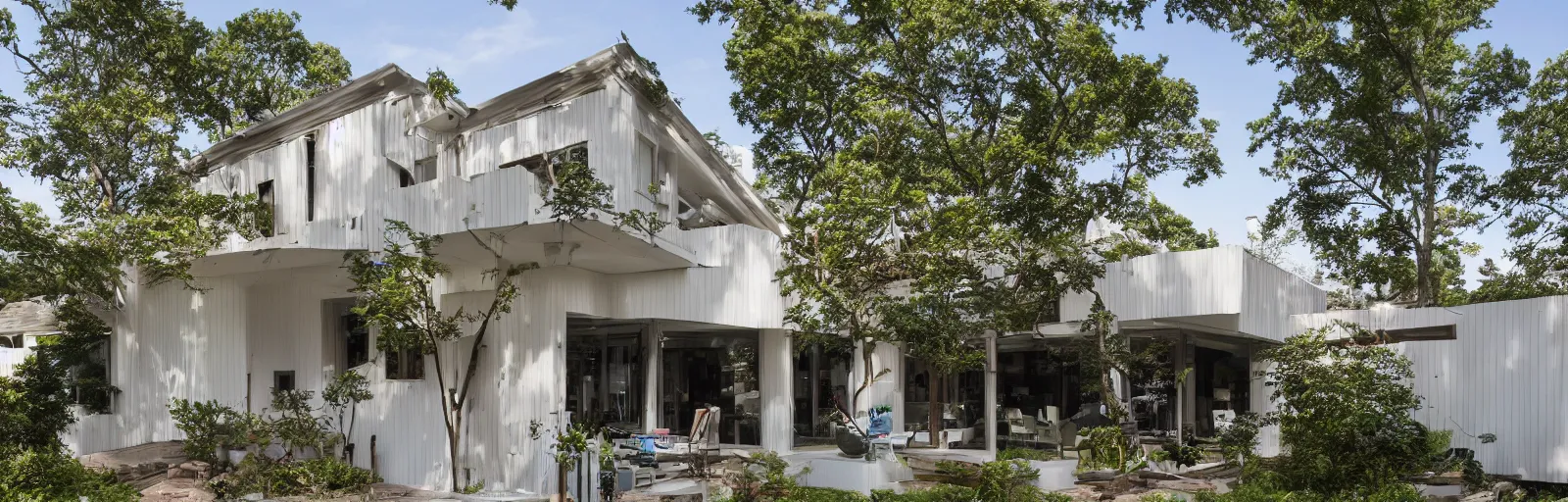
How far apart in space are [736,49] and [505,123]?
8.92 metres

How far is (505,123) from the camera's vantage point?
1752cm

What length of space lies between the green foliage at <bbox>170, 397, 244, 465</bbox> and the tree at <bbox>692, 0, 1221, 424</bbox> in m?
8.87

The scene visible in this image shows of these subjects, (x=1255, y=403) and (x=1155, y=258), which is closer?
(x=1155, y=258)

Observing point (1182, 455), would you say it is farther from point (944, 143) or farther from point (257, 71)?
point (257, 71)

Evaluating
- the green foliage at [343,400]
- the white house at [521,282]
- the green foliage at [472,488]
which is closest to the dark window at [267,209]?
the white house at [521,282]

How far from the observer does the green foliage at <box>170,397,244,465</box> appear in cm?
1644

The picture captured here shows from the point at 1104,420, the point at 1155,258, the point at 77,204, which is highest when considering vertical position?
the point at 77,204

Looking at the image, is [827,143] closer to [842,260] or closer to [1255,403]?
[842,260]

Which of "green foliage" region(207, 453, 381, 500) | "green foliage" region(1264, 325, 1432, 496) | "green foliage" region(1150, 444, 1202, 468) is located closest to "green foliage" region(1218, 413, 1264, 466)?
"green foliage" region(1150, 444, 1202, 468)

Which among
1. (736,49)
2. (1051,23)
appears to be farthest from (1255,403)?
(736,49)

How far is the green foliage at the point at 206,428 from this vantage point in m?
16.4

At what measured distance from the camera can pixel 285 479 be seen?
1603cm

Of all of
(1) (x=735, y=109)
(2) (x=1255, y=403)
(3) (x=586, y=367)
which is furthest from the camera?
(1) (x=735, y=109)

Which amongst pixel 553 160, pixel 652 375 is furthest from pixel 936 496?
pixel 652 375
